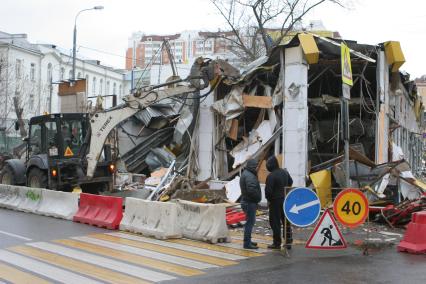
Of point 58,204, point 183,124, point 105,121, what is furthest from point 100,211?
point 183,124

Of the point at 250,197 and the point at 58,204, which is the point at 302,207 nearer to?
the point at 250,197

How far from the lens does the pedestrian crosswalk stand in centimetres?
749

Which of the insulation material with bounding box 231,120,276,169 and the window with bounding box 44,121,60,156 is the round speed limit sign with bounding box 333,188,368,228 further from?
the window with bounding box 44,121,60,156

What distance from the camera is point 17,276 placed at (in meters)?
7.46

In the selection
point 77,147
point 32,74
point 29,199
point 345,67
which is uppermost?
point 32,74

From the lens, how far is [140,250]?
31.5ft

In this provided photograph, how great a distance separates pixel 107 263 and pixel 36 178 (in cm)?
945

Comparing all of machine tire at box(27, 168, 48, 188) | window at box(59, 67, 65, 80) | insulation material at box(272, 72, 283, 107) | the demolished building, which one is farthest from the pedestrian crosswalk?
window at box(59, 67, 65, 80)

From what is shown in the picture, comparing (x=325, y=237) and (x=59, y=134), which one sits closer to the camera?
(x=325, y=237)

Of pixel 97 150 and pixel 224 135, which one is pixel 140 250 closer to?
pixel 97 150

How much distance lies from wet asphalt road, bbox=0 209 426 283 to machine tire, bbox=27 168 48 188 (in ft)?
17.6

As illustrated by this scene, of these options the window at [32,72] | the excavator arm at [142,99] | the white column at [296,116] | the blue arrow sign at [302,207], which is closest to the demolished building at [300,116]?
the white column at [296,116]

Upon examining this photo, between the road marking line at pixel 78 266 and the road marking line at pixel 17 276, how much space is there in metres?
0.66

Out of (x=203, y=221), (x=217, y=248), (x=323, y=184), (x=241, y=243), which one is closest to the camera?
(x=217, y=248)
